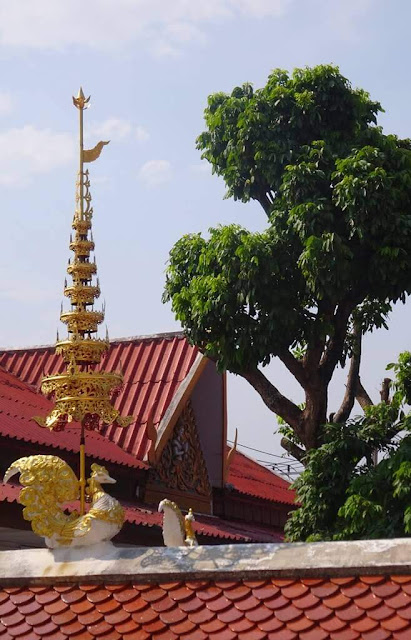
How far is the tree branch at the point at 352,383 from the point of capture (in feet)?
37.1

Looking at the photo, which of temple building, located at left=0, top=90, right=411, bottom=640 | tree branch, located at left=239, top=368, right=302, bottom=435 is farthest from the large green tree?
temple building, located at left=0, top=90, right=411, bottom=640

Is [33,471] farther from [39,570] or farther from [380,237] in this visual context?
[380,237]

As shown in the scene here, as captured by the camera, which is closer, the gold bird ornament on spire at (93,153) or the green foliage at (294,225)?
the gold bird ornament on spire at (93,153)

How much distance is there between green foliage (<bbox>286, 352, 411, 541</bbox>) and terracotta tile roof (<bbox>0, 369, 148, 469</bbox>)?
7.72 ft

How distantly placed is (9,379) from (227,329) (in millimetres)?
4388

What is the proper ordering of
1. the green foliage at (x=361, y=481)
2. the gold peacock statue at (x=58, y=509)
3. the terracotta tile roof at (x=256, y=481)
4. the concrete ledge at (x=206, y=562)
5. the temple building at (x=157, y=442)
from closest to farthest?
the concrete ledge at (x=206, y=562), the gold peacock statue at (x=58, y=509), the green foliage at (x=361, y=481), the temple building at (x=157, y=442), the terracotta tile roof at (x=256, y=481)

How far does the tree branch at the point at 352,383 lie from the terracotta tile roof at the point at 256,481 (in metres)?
2.99

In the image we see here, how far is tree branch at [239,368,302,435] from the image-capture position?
1051cm

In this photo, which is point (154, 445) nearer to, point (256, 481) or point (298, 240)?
point (298, 240)

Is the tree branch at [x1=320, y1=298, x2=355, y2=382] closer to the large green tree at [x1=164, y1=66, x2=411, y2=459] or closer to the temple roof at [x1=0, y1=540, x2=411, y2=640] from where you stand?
the large green tree at [x1=164, y1=66, x2=411, y2=459]

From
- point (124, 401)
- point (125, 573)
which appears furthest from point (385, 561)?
point (124, 401)

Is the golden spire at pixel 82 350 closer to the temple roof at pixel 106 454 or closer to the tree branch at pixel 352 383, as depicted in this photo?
the temple roof at pixel 106 454

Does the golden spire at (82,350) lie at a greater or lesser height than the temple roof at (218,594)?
greater

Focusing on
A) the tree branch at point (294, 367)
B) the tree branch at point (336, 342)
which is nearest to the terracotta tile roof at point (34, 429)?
the tree branch at point (294, 367)
